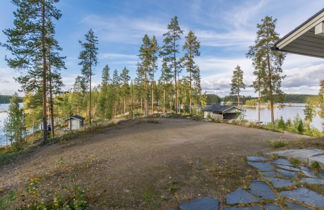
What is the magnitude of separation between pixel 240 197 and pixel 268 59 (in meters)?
16.8

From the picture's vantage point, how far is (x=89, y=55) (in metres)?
17.1

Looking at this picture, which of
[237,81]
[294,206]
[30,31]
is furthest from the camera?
[237,81]

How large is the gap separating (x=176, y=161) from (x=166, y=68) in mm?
16585

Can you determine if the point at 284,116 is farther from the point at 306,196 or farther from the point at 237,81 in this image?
the point at 306,196

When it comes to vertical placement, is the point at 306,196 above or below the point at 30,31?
below

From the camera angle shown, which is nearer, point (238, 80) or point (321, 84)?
point (321, 84)

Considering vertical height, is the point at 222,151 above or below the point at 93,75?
below

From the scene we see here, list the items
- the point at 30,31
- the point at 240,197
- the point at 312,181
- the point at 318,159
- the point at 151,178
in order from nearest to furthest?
the point at 240,197
the point at 312,181
the point at 151,178
the point at 318,159
the point at 30,31

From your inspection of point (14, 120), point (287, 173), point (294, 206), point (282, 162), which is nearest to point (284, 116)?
point (282, 162)

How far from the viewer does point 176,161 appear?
366 cm

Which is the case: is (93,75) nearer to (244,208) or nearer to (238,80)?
(244,208)

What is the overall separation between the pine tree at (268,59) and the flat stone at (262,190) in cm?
1460

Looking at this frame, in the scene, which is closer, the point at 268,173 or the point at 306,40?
the point at 268,173

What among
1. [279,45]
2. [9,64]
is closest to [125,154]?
[279,45]
